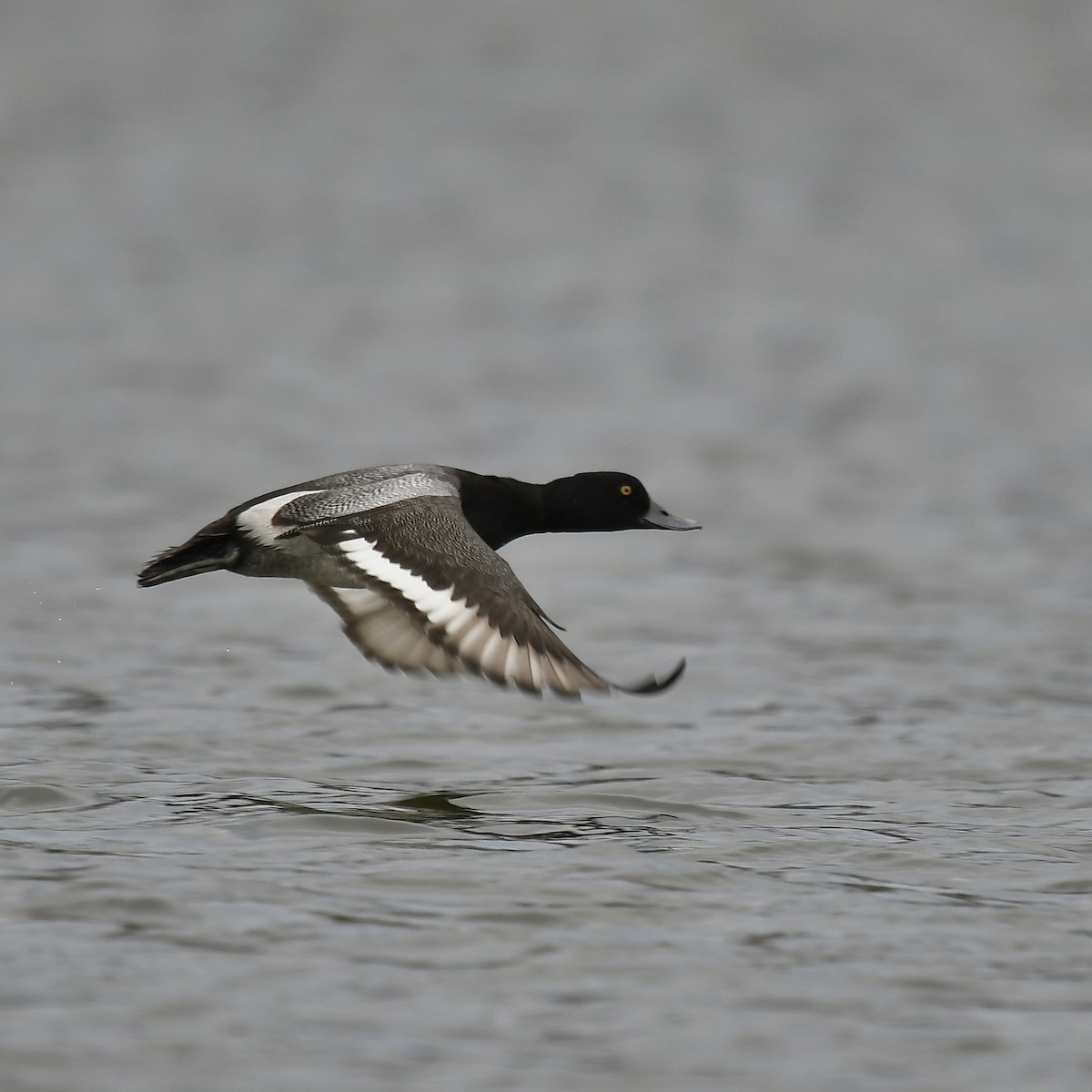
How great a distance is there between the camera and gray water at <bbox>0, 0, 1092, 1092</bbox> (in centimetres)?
431

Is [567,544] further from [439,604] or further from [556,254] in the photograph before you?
[556,254]

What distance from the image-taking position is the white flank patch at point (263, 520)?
6.46 meters

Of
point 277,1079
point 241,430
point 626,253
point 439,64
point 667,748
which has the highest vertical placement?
point 439,64

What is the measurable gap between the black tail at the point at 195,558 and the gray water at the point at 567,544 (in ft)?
2.22

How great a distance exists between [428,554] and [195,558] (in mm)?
1094

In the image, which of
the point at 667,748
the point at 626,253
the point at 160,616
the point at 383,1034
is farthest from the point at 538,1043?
the point at 626,253

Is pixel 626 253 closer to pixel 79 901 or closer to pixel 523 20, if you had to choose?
pixel 523 20

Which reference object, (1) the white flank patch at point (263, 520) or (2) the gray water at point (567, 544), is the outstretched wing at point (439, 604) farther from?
(2) the gray water at point (567, 544)

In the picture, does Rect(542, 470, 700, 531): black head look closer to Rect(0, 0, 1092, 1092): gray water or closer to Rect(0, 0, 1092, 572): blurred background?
Rect(0, 0, 1092, 1092): gray water

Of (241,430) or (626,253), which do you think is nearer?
(241,430)

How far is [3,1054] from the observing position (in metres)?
3.83

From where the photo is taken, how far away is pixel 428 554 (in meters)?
5.88

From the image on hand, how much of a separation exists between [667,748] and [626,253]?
50.0ft

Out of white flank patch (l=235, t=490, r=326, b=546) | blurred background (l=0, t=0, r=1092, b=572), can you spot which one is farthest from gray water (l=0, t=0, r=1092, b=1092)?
white flank patch (l=235, t=490, r=326, b=546)
